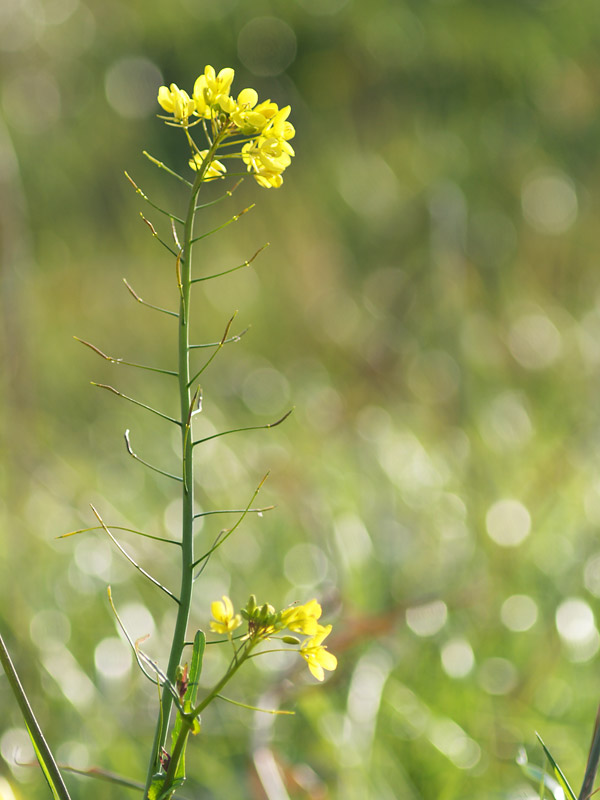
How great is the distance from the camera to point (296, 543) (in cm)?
95

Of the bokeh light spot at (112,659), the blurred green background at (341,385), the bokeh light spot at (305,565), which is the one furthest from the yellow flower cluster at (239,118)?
the bokeh light spot at (305,565)

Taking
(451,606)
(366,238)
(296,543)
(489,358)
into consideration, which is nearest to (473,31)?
(366,238)

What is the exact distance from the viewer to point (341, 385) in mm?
1752

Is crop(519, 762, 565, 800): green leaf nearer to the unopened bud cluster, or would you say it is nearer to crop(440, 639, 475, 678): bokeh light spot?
the unopened bud cluster

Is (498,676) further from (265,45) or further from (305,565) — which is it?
(265,45)

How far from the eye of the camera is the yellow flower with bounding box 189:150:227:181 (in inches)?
9.1

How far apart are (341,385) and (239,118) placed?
1.53 metres

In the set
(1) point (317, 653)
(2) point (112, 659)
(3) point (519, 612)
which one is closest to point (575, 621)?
(3) point (519, 612)

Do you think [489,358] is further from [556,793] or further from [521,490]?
[556,793]

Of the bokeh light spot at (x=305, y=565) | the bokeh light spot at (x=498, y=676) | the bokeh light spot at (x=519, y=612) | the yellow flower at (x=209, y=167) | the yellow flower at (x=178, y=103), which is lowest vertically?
the bokeh light spot at (x=305, y=565)

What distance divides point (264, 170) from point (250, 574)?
69 cm

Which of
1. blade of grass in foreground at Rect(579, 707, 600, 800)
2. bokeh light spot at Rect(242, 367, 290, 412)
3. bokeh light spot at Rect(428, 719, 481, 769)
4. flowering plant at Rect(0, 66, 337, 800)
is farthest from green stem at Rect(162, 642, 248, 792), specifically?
bokeh light spot at Rect(242, 367, 290, 412)

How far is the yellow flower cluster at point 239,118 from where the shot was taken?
225mm

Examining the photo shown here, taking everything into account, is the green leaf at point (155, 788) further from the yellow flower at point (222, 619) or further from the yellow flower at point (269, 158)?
the yellow flower at point (269, 158)
